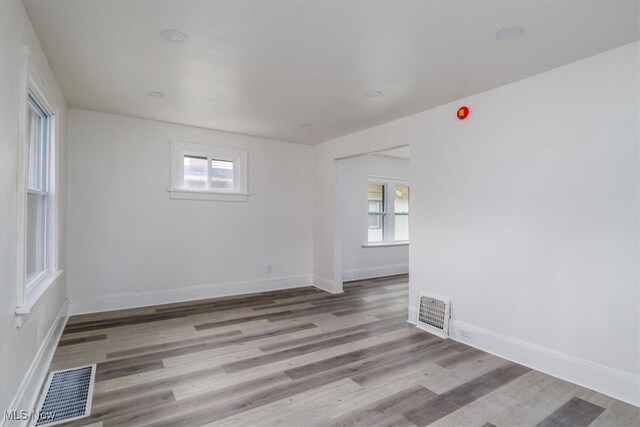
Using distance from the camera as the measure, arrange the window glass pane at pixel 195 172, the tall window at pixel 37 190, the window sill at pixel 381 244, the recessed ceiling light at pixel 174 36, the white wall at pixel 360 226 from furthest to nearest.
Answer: the window sill at pixel 381 244 → the white wall at pixel 360 226 → the window glass pane at pixel 195 172 → the tall window at pixel 37 190 → the recessed ceiling light at pixel 174 36

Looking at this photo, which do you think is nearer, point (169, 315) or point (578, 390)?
point (578, 390)

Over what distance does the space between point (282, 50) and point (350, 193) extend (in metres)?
4.11

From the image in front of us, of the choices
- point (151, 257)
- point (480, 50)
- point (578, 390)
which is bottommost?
point (578, 390)

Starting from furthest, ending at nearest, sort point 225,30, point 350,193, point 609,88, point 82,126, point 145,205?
point 350,193 < point 145,205 < point 82,126 < point 609,88 < point 225,30

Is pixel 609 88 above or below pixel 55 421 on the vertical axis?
above

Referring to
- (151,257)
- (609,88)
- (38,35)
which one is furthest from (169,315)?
(609,88)

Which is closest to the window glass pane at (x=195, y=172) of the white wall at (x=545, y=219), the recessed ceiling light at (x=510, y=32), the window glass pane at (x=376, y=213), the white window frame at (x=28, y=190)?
the white window frame at (x=28, y=190)

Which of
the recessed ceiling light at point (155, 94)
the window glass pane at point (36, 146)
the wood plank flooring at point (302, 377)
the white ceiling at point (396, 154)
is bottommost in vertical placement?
the wood plank flooring at point (302, 377)

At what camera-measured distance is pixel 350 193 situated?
641 centimetres

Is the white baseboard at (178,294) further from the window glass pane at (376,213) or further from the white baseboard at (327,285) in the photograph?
the window glass pane at (376,213)

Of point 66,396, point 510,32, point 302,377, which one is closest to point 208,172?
point 66,396

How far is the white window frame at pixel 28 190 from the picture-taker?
1948 mm

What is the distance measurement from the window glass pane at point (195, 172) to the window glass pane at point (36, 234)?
1.88 meters

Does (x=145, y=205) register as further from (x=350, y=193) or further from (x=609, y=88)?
(x=609, y=88)
